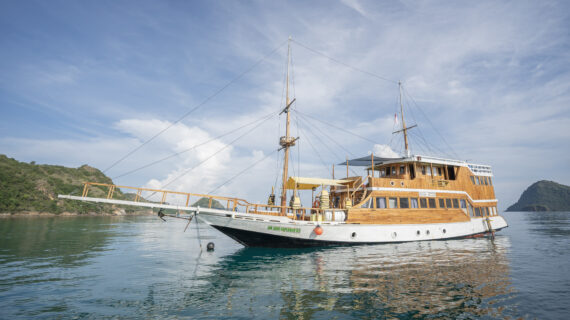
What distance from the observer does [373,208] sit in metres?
17.2

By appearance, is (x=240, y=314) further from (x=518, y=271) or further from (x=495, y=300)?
(x=518, y=271)

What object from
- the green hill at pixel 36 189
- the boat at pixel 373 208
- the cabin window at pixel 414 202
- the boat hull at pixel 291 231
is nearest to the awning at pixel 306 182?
the boat at pixel 373 208

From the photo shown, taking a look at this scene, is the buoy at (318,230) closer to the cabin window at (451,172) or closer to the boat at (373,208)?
the boat at (373,208)

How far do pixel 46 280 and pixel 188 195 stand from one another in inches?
239

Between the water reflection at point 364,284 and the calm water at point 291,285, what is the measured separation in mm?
36

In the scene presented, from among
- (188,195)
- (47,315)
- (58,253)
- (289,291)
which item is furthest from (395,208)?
(58,253)

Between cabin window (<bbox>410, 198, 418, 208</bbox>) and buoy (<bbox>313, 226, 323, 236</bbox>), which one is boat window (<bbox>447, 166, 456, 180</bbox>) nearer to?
cabin window (<bbox>410, 198, 418, 208</bbox>)

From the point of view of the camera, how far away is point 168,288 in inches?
334

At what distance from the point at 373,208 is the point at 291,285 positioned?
10.5 m

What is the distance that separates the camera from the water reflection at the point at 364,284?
21.4 ft

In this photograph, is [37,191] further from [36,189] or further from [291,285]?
[291,285]

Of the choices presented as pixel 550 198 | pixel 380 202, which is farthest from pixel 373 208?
pixel 550 198

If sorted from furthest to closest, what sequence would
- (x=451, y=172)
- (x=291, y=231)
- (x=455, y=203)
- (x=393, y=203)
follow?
(x=451, y=172), (x=455, y=203), (x=393, y=203), (x=291, y=231)

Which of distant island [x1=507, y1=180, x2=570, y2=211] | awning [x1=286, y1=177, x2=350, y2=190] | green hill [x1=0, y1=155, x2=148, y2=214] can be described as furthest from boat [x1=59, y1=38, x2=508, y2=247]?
distant island [x1=507, y1=180, x2=570, y2=211]
